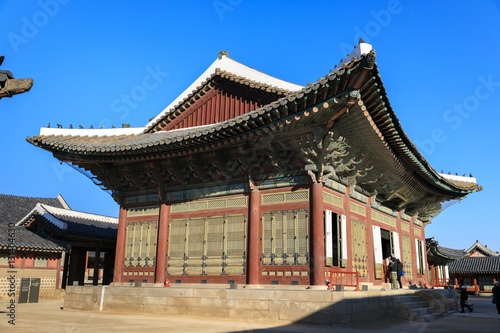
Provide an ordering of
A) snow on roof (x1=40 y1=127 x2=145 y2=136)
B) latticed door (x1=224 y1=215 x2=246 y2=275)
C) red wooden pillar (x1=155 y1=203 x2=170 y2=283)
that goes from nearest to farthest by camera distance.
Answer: latticed door (x1=224 y1=215 x2=246 y2=275), red wooden pillar (x1=155 y1=203 x2=170 y2=283), snow on roof (x1=40 y1=127 x2=145 y2=136)

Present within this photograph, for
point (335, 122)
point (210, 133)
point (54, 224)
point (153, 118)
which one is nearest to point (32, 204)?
point (54, 224)

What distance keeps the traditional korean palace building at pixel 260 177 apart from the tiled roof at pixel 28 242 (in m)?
9.44

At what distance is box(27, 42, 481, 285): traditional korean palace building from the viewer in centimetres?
1295

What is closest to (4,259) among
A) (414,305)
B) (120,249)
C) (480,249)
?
(120,249)

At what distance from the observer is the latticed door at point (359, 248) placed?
618 inches

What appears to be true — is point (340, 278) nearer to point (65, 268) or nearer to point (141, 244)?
point (141, 244)

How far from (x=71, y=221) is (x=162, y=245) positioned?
18.2 metres

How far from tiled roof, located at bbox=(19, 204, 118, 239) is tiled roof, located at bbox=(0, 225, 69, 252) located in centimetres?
120

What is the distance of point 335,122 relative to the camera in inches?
509

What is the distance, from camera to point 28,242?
25.9 metres

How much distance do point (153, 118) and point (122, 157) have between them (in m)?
4.63

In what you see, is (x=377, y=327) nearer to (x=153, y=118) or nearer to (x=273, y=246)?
(x=273, y=246)

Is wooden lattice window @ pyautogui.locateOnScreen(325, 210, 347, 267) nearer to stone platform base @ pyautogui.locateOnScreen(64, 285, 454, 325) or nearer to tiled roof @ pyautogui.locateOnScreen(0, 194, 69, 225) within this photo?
stone platform base @ pyautogui.locateOnScreen(64, 285, 454, 325)

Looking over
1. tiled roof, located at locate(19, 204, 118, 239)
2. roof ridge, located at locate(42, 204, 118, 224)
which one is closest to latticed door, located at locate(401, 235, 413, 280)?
tiled roof, located at locate(19, 204, 118, 239)
